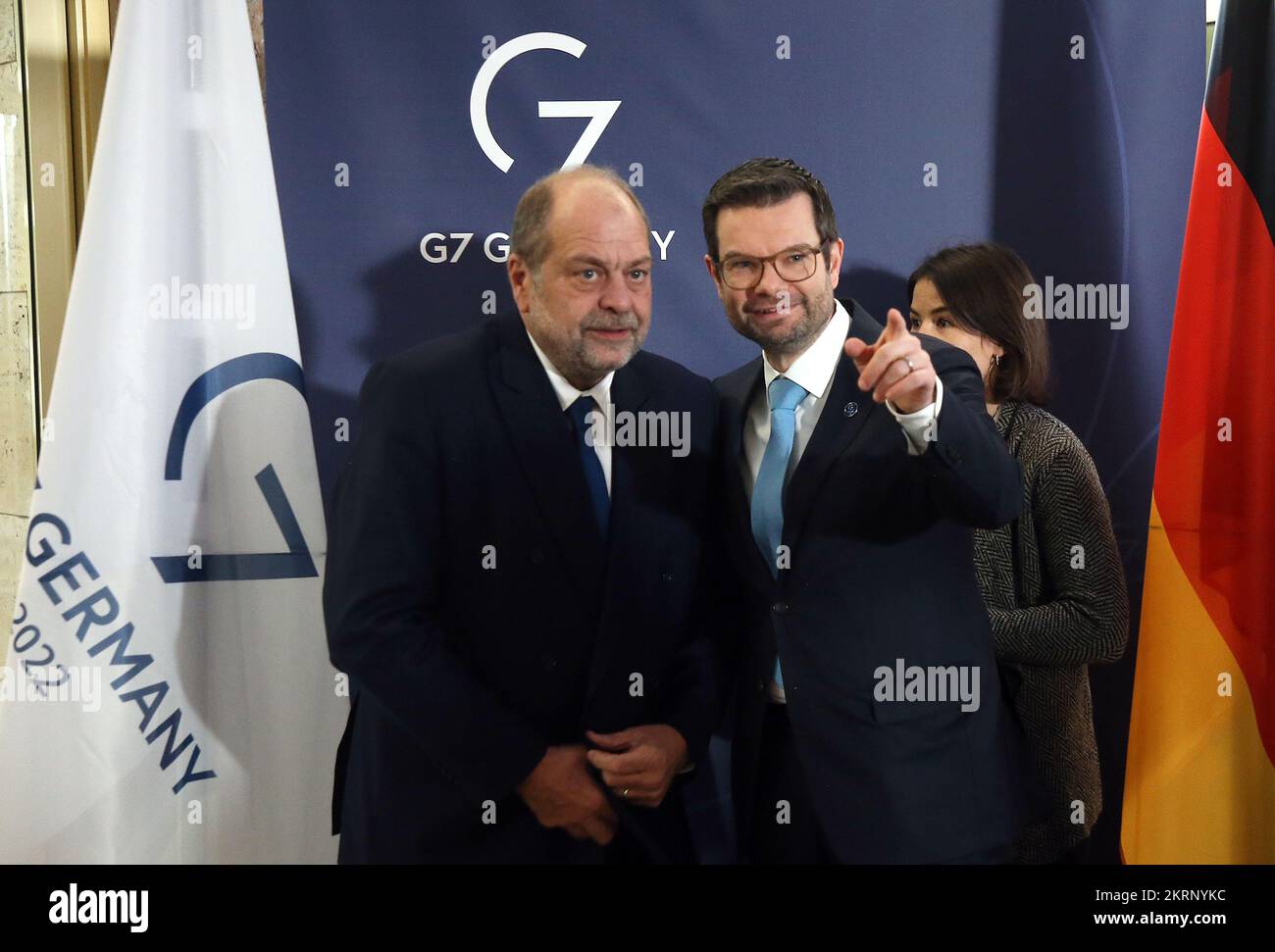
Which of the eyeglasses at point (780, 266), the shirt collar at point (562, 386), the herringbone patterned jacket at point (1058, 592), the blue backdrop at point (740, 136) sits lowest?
the herringbone patterned jacket at point (1058, 592)

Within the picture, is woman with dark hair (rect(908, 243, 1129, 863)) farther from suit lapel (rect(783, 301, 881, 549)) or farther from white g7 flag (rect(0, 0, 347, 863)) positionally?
white g7 flag (rect(0, 0, 347, 863))

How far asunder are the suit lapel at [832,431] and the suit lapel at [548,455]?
0.40 meters

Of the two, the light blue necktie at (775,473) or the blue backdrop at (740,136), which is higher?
the blue backdrop at (740,136)

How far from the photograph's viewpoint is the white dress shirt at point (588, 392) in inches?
82.1

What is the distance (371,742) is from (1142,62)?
2.08 metres

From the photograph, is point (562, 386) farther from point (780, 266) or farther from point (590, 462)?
point (780, 266)

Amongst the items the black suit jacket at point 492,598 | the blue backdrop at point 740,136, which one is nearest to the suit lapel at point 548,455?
the black suit jacket at point 492,598

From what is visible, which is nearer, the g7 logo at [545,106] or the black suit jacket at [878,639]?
the black suit jacket at [878,639]

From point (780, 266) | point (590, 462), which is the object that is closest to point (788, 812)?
point (590, 462)

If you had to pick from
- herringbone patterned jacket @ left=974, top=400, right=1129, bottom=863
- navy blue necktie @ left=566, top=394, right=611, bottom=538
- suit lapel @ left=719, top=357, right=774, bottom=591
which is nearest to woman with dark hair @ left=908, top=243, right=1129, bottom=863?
herringbone patterned jacket @ left=974, top=400, right=1129, bottom=863

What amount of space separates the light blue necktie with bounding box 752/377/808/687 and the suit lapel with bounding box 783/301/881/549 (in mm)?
25

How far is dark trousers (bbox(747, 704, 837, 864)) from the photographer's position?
Result: 207 centimetres

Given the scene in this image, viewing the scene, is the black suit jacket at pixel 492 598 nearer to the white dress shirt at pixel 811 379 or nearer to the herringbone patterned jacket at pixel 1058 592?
the white dress shirt at pixel 811 379
